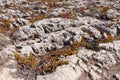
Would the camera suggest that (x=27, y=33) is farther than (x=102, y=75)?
Yes

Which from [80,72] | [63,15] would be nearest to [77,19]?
[63,15]

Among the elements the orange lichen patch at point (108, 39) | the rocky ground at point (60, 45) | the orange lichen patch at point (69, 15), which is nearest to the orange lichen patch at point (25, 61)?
the rocky ground at point (60, 45)

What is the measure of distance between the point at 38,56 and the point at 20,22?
8102mm

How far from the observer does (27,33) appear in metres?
19.8

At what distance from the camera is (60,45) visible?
699 inches

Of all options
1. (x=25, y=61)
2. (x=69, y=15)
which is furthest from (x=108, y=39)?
(x=69, y=15)

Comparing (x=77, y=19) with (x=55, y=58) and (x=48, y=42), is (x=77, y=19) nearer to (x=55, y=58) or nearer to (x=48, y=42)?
(x=48, y=42)

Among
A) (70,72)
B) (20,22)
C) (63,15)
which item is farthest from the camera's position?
(63,15)

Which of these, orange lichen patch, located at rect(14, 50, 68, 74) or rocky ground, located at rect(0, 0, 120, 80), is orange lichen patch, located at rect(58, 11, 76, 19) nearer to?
rocky ground, located at rect(0, 0, 120, 80)

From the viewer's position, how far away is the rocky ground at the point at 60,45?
13.7m

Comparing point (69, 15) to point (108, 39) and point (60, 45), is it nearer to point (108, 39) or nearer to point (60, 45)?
point (60, 45)

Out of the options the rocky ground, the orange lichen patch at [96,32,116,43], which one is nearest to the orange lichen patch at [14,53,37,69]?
the rocky ground

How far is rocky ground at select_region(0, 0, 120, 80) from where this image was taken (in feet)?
45.0

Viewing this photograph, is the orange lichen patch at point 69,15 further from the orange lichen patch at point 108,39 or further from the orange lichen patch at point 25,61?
the orange lichen patch at point 25,61
